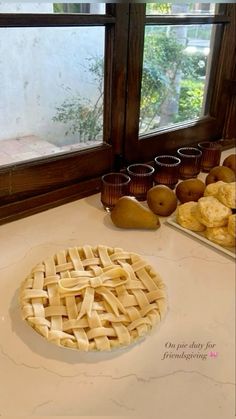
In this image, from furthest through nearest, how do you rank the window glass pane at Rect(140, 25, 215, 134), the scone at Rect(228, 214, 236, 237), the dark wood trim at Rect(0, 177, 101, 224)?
the window glass pane at Rect(140, 25, 215, 134), the dark wood trim at Rect(0, 177, 101, 224), the scone at Rect(228, 214, 236, 237)

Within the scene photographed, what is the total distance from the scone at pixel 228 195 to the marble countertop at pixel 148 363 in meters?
0.08

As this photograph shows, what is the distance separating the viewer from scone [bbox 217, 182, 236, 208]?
1.87ft

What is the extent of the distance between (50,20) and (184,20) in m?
0.32

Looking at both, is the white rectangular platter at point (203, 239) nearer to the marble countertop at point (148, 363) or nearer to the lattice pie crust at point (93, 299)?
the marble countertop at point (148, 363)

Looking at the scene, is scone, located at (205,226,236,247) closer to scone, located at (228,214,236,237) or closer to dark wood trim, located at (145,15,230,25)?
scone, located at (228,214,236,237)

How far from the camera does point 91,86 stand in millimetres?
725

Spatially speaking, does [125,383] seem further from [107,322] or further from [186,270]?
[186,270]

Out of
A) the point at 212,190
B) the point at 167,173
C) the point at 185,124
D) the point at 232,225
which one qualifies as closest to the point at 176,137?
the point at 185,124

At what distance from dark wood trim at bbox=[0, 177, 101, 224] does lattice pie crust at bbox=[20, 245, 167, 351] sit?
0.18m

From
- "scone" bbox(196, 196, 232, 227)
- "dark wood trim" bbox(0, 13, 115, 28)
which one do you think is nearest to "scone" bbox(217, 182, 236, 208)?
"scone" bbox(196, 196, 232, 227)

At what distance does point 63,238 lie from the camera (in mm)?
633

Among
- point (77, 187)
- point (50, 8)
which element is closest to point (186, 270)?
point (77, 187)

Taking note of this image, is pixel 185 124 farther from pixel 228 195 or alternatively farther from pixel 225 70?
pixel 228 195

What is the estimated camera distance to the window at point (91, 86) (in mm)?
626
